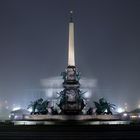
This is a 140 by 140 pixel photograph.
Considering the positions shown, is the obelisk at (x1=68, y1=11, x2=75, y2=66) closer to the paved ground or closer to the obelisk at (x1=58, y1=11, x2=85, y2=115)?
the obelisk at (x1=58, y1=11, x2=85, y2=115)

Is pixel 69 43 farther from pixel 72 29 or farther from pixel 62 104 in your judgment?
pixel 62 104

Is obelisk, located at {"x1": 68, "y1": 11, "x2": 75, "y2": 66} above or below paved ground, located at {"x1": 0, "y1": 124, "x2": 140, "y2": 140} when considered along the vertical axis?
above

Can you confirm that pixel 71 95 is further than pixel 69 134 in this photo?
Yes

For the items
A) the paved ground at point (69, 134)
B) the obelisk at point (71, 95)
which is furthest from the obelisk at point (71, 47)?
the paved ground at point (69, 134)

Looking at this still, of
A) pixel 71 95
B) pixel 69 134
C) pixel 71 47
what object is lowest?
pixel 69 134

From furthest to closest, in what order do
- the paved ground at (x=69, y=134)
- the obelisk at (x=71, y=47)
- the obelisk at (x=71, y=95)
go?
1. the obelisk at (x=71, y=47)
2. the obelisk at (x=71, y=95)
3. the paved ground at (x=69, y=134)

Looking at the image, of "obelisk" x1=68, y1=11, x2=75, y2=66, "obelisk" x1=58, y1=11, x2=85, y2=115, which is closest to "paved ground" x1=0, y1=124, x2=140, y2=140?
"obelisk" x1=58, y1=11, x2=85, y2=115

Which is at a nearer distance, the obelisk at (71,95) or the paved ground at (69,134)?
the paved ground at (69,134)

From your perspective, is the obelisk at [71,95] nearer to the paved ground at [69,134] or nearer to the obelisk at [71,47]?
the obelisk at [71,47]

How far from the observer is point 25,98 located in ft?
487

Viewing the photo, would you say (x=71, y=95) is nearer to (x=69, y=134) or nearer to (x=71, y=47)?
(x=71, y=47)

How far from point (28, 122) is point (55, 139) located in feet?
110

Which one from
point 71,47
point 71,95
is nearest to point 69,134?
point 71,95

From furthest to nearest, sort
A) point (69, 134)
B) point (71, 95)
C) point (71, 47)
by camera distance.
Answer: point (71, 47) < point (71, 95) < point (69, 134)
